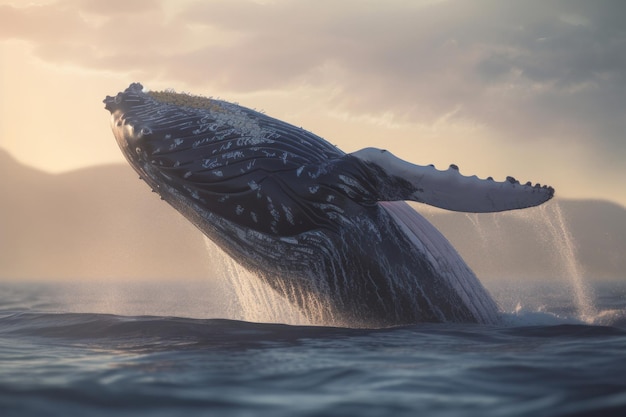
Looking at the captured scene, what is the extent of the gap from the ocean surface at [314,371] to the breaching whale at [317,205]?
72 centimetres

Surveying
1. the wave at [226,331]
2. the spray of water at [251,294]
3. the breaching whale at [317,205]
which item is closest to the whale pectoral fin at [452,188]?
the breaching whale at [317,205]

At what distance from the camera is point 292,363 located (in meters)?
6.16

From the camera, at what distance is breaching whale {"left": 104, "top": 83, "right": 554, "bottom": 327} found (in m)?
8.82

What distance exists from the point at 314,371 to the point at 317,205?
3.46 metres

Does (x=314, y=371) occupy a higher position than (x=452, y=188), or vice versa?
(x=452, y=188)

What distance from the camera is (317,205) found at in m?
8.99

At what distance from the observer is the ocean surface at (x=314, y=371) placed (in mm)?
4668

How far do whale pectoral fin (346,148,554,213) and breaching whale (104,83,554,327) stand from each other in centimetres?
1

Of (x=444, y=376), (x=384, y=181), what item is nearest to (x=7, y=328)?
(x=384, y=181)

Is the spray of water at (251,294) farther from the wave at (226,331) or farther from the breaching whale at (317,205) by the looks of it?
the wave at (226,331)

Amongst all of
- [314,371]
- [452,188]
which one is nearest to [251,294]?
[452,188]

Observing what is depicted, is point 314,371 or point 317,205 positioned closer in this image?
point 314,371

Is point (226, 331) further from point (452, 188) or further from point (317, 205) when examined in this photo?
point (452, 188)

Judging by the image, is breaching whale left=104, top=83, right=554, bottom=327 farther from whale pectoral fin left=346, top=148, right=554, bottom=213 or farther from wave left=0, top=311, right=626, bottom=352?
wave left=0, top=311, right=626, bottom=352
